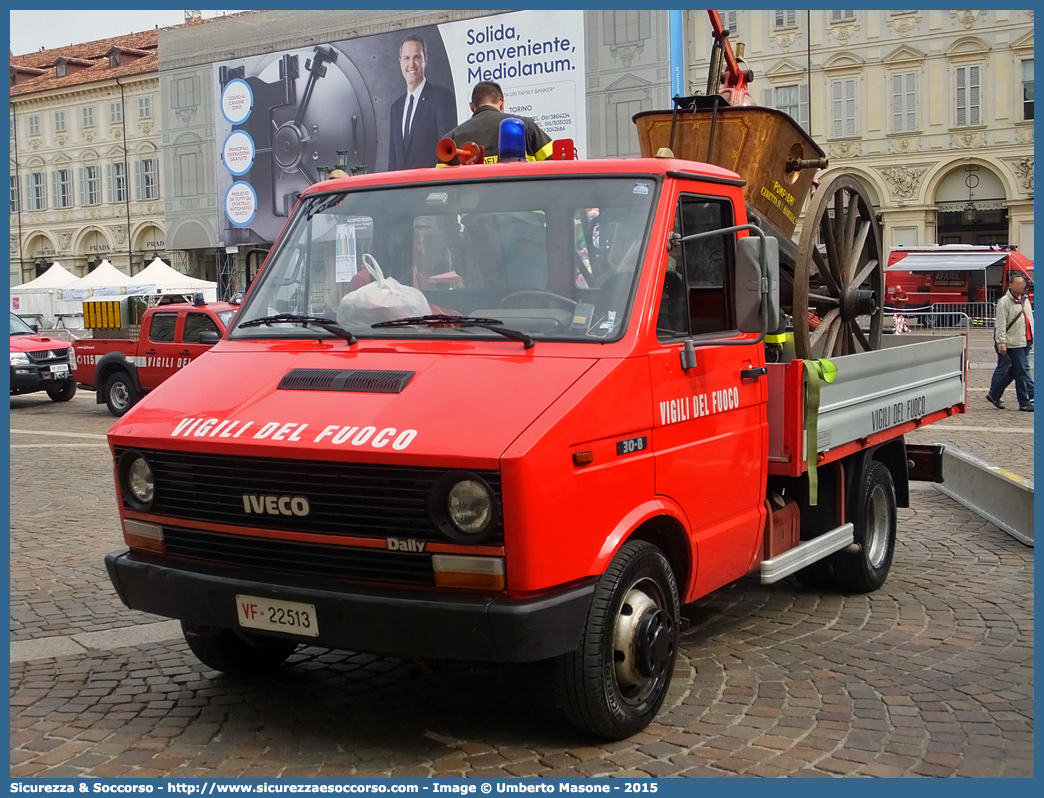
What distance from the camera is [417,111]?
46.7 metres

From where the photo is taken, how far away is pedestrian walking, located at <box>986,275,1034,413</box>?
1681cm

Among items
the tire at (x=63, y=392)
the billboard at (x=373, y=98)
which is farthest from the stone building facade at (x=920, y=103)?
the tire at (x=63, y=392)

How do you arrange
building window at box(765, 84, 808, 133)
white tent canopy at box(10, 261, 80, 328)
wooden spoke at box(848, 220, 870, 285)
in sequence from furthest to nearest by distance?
building window at box(765, 84, 808, 133)
white tent canopy at box(10, 261, 80, 328)
wooden spoke at box(848, 220, 870, 285)

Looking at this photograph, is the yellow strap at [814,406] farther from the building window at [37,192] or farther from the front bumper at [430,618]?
the building window at [37,192]

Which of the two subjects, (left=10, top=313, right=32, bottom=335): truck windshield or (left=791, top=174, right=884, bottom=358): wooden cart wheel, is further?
(left=10, top=313, right=32, bottom=335): truck windshield

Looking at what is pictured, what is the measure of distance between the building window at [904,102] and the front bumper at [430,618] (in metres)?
46.7

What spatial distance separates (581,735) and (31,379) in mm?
19539

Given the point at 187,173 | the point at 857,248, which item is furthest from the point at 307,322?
the point at 187,173

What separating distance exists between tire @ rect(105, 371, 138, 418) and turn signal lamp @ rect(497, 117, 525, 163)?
15.4 m

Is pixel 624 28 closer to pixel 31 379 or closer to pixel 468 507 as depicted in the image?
pixel 31 379

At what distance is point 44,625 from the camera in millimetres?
6695

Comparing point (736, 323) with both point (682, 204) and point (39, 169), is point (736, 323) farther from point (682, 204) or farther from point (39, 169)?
point (39, 169)

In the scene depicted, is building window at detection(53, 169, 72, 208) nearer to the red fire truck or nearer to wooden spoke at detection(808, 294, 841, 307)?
wooden spoke at detection(808, 294, 841, 307)

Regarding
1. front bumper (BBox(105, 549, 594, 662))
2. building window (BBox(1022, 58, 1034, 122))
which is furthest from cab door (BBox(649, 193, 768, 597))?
building window (BBox(1022, 58, 1034, 122))
